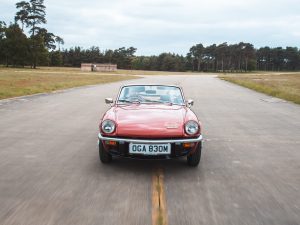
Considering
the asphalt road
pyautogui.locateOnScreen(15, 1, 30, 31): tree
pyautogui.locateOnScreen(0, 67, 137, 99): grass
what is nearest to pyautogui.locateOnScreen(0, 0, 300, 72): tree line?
pyautogui.locateOnScreen(15, 1, 30, 31): tree

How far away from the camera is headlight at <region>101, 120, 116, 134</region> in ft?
17.6

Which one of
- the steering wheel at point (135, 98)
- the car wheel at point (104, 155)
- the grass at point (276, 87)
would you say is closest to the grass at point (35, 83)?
the steering wheel at point (135, 98)

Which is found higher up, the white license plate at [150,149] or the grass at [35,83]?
the white license plate at [150,149]

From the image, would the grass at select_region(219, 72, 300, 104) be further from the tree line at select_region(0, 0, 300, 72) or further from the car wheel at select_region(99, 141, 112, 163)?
the tree line at select_region(0, 0, 300, 72)

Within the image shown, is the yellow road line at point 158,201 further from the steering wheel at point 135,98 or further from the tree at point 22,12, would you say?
the tree at point 22,12

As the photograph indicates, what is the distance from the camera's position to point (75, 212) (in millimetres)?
3787

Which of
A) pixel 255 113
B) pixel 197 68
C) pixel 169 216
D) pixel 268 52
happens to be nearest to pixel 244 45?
pixel 197 68

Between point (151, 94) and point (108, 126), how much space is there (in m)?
1.71

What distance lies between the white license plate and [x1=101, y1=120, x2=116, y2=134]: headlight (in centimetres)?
38

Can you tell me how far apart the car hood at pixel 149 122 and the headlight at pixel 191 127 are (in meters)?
0.08

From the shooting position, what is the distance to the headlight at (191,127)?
536 cm

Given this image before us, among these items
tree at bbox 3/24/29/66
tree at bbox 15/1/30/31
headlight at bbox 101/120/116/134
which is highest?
tree at bbox 15/1/30/31

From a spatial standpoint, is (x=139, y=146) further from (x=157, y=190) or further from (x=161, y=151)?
(x=157, y=190)

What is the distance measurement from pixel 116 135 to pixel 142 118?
0.50 meters
